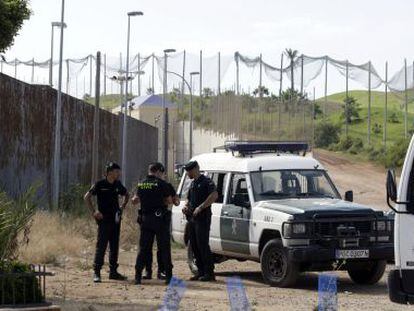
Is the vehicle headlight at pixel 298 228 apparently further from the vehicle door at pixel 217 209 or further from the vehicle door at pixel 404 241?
the vehicle door at pixel 404 241

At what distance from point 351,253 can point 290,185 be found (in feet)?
6.17

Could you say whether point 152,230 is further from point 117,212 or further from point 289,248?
point 289,248

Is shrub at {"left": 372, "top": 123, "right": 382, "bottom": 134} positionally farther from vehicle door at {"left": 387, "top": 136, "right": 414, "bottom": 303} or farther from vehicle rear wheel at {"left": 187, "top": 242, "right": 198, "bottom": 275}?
vehicle door at {"left": 387, "top": 136, "right": 414, "bottom": 303}

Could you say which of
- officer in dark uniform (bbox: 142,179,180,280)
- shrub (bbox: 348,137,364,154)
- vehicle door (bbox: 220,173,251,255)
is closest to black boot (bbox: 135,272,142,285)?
officer in dark uniform (bbox: 142,179,180,280)

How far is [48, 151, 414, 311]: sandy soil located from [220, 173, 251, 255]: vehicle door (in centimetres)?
60

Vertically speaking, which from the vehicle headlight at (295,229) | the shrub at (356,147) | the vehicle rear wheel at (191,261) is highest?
the shrub at (356,147)

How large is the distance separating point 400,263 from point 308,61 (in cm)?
6550

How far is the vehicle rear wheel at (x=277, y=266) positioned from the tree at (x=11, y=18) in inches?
227

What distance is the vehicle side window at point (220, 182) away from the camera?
17203 mm

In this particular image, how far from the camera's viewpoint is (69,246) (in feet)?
66.5

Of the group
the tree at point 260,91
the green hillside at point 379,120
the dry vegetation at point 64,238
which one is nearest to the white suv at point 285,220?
the dry vegetation at point 64,238

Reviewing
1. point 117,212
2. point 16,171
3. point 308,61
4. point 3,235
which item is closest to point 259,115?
point 308,61

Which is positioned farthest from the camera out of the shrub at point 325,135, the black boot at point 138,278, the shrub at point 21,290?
the shrub at point 325,135

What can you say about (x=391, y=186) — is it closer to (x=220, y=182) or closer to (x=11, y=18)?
(x=220, y=182)
